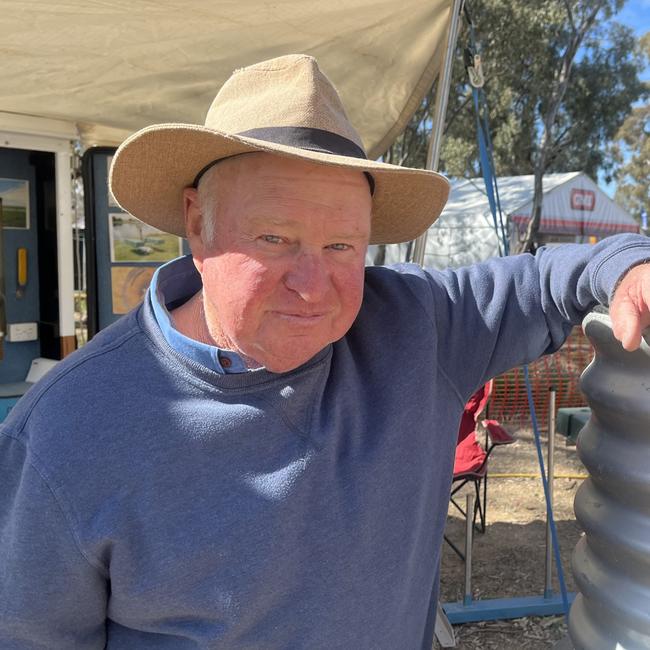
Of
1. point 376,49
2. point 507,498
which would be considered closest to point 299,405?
point 376,49

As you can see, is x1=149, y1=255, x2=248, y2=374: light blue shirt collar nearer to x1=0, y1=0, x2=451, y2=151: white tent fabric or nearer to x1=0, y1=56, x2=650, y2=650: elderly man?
x1=0, y1=56, x2=650, y2=650: elderly man

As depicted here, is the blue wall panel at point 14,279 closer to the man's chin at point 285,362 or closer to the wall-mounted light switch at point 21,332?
the wall-mounted light switch at point 21,332

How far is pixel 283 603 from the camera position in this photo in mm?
1168

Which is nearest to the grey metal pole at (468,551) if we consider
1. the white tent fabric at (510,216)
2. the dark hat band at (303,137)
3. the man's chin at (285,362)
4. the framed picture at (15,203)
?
the man's chin at (285,362)

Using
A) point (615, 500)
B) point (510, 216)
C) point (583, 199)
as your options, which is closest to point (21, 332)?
point (615, 500)

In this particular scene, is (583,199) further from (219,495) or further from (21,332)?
(219,495)

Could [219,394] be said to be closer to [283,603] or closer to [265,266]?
[265,266]

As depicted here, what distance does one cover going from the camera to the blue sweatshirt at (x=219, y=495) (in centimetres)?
109

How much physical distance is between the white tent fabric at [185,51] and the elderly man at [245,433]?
1.72m

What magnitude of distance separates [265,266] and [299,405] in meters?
0.28

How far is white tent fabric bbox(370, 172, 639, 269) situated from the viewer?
16.4 meters

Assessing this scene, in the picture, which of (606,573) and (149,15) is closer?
(606,573)

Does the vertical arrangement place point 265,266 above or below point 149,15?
below

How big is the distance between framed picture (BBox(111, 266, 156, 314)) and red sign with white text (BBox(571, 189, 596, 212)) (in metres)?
17.0
